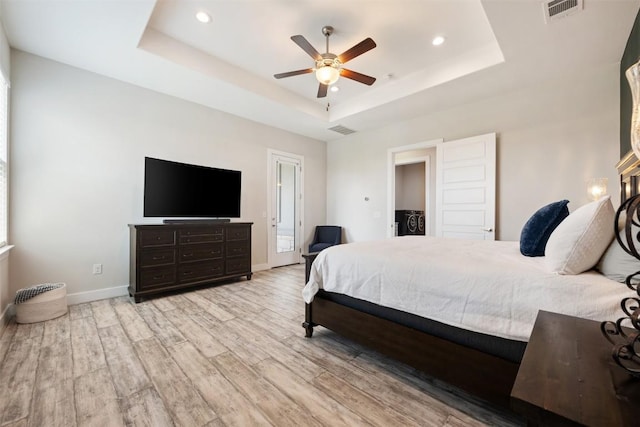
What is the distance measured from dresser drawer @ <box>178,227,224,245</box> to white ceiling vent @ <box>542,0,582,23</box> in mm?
4287

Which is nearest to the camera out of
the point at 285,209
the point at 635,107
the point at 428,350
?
the point at 635,107

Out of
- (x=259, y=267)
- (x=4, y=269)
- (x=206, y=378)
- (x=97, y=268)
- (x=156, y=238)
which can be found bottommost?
(x=206, y=378)

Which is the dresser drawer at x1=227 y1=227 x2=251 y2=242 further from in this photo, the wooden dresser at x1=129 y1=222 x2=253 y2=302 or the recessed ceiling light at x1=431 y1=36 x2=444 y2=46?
the recessed ceiling light at x1=431 y1=36 x2=444 y2=46

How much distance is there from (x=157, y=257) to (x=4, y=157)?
69.3 inches

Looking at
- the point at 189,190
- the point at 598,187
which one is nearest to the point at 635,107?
the point at 598,187

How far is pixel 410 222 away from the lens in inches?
282

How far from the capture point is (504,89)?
145 inches

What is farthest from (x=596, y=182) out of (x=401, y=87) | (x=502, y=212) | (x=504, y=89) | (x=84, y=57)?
(x=84, y=57)

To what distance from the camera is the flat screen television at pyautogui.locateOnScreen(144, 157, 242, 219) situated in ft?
11.7

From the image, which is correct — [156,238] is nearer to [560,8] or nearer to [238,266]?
[238,266]

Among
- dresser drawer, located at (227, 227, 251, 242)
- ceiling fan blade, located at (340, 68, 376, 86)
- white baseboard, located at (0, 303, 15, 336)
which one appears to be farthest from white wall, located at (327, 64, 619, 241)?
white baseboard, located at (0, 303, 15, 336)

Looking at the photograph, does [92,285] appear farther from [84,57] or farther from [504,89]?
[504,89]

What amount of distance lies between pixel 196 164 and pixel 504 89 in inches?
180

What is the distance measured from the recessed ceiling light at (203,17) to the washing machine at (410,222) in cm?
587
